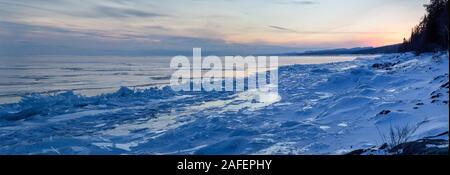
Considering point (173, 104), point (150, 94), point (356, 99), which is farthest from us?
point (150, 94)

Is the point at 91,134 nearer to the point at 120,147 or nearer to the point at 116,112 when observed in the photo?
the point at 120,147

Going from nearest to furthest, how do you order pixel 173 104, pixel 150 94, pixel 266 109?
pixel 266 109 < pixel 173 104 < pixel 150 94

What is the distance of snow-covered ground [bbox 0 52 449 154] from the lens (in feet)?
22.7

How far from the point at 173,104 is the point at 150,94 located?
9.74ft

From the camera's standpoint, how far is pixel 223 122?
935cm

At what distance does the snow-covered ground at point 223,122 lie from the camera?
22.7ft

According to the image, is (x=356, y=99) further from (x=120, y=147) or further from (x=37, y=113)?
(x=37, y=113)

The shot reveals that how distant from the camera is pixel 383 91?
12164 millimetres

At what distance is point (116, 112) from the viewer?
1204 cm
